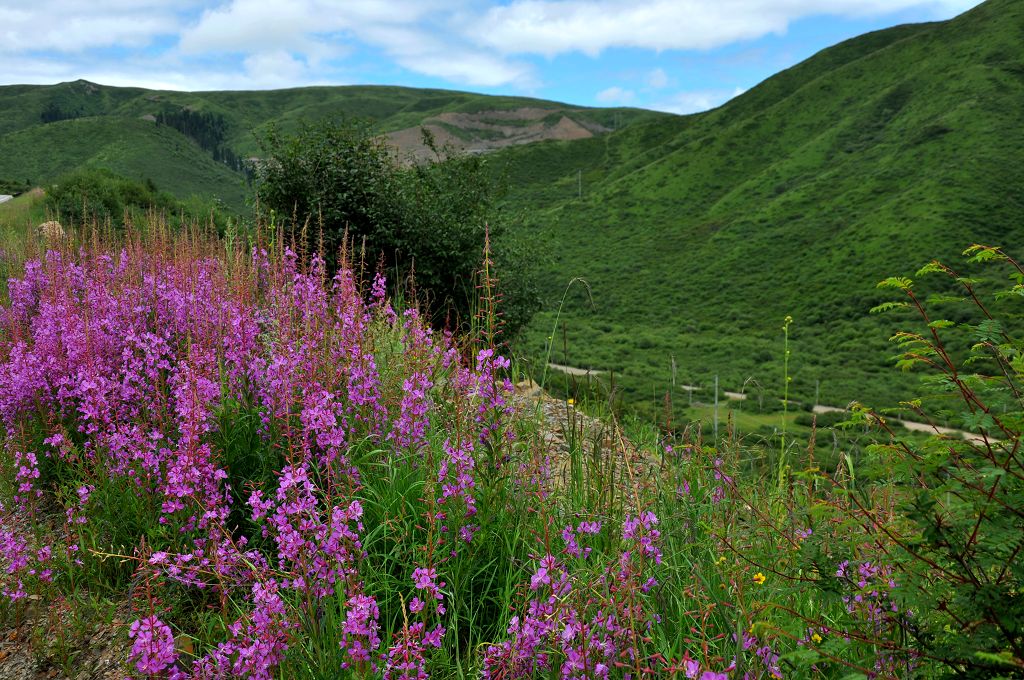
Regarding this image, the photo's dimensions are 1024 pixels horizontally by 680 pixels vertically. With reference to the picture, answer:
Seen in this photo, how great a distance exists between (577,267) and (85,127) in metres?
119

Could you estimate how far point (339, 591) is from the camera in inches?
103

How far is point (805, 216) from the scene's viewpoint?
3167 inches

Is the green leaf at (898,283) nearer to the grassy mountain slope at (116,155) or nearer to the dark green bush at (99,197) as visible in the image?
the dark green bush at (99,197)

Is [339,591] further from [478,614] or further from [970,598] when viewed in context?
[970,598]

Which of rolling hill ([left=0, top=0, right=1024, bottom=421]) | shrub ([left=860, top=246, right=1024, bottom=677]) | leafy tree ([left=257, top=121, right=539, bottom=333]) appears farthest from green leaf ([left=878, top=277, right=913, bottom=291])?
rolling hill ([left=0, top=0, right=1024, bottom=421])

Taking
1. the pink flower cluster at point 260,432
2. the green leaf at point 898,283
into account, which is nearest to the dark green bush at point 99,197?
the pink flower cluster at point 260,432

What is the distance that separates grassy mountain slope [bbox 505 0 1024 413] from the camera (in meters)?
56.7

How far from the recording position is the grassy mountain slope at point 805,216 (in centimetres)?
5666

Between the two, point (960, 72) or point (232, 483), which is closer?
point (232, 483)

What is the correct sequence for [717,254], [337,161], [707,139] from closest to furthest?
1. [337,161]
2. [717,254]
3. [707,139]

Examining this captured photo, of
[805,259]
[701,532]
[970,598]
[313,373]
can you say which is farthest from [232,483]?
[805,259]

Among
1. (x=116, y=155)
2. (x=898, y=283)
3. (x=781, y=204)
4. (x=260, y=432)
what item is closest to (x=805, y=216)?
(x=781, y=204)

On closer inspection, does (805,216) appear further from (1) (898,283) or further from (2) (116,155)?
(2) (116,155)

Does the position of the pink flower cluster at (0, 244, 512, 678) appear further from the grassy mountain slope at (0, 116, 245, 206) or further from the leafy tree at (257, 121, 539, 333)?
the grassy mountain slope at (0, 116, 245, 206)
